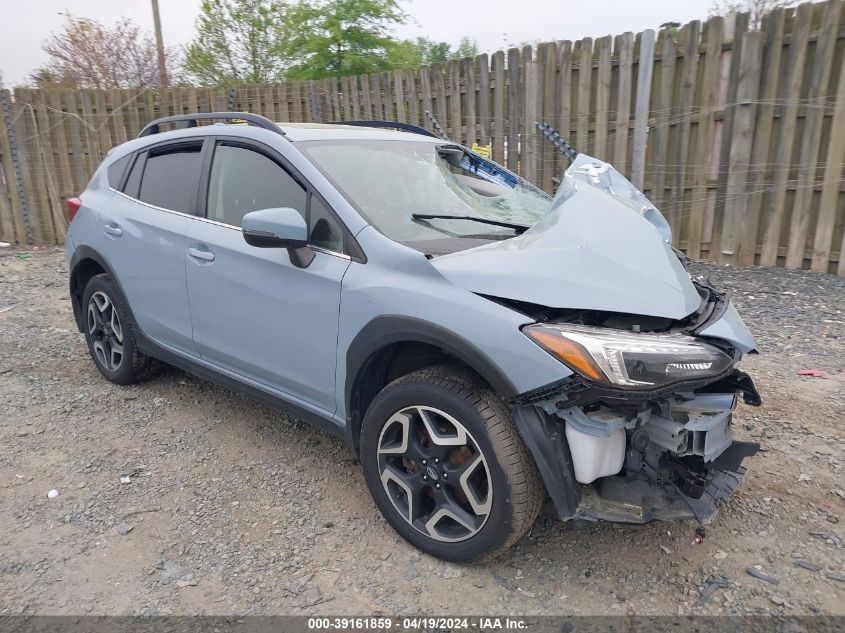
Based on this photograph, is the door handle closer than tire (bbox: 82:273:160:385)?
Yes

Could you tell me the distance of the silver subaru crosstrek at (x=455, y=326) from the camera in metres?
2.30

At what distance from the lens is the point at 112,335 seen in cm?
452

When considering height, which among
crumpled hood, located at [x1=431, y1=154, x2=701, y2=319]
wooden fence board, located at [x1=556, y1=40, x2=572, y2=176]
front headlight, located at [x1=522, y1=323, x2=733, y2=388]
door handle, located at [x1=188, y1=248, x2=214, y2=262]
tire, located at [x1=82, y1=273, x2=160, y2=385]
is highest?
wooden fence board, located at [x1=556, y1=40, x2=572, y2=176]

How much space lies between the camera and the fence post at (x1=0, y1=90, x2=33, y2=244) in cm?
957

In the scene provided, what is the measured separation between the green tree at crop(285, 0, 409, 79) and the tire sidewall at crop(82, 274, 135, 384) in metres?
12.6

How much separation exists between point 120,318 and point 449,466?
9.33 feet

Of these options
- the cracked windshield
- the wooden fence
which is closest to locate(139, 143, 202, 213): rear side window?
the cracked windshield

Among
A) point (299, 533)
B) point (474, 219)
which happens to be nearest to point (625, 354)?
point (474, 219)

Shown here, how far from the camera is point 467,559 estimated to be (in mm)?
2568

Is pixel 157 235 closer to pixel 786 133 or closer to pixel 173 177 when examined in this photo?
pixel 173 177

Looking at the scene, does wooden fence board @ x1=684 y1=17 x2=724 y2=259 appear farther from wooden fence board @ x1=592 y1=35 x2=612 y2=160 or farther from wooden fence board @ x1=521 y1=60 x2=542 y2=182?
wooden fence board @ x1=521 y1=60 x2=542 y2=182

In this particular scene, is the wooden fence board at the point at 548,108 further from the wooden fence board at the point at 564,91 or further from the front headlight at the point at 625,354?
the front headlight at the point at 625,354

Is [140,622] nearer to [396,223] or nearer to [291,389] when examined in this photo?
[291,389]

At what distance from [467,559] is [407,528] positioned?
30 cm
